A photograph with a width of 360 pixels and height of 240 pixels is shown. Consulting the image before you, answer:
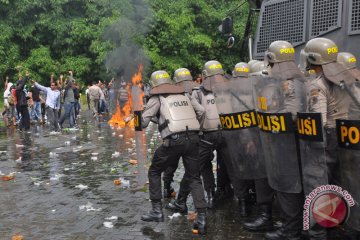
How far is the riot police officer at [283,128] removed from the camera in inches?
195

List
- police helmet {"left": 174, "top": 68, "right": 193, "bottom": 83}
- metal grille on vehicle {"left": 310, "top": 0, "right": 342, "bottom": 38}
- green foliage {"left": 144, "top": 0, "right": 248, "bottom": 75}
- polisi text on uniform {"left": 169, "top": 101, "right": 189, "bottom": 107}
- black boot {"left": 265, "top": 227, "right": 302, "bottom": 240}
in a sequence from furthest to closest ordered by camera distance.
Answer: green foliage {"left": 144, "top": 0, "right": 248, "bottom": 75} < police helmet {"left": 174, "top": 68, "right": 193, "bottom": 83} < metal grille on vehicle {"left": 310, "top": 0, "right": 342, "bottom": 38} < polisi text on uniform {"left": 169, "top": 101, "right": 189, "bottom": 107} < black boot {"left": 265, "top": 227, "right": 302, "bottom": 240}

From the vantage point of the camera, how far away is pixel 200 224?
5.82 m

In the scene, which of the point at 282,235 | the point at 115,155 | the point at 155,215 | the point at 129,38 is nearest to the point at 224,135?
the point at 155,215

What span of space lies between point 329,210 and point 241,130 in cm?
178

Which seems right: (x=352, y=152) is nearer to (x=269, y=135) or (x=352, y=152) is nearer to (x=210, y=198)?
(x=269, y=135)

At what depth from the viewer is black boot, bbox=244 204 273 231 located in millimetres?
5829

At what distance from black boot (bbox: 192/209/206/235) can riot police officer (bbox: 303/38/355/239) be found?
52.5 inches

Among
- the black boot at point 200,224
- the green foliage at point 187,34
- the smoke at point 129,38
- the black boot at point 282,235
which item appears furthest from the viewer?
the green foliage at point 187,34

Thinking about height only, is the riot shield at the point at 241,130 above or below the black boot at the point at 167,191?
above

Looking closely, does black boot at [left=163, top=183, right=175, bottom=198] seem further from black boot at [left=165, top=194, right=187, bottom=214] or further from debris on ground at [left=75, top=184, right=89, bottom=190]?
debris on ground at [left=75, top=184, right=89, bottom=190]

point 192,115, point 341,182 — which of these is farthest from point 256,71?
point 341,182

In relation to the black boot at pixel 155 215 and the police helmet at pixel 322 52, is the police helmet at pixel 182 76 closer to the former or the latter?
the black boot at pixel 155 215

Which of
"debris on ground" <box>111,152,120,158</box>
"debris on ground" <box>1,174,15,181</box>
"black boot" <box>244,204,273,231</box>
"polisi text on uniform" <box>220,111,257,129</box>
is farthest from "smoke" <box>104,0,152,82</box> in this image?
"black boot" <box>244,204,273,231</box>

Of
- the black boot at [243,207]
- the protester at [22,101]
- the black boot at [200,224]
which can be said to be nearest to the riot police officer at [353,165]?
the black boot at [200,224]
